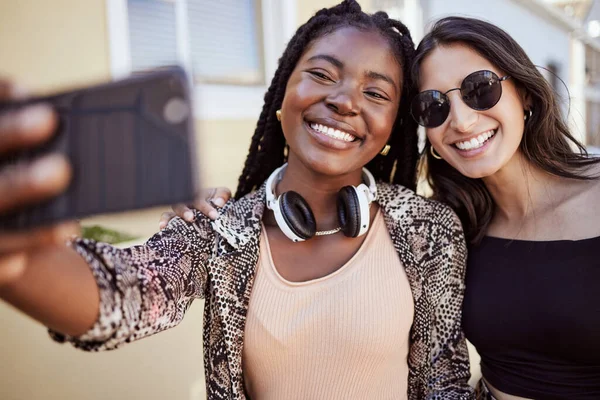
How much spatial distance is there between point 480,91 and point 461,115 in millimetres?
121

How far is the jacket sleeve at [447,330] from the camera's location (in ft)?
7.28

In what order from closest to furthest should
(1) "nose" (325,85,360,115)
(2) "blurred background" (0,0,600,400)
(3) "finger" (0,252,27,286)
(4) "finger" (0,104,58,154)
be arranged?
(4) "finger" (0,104,58,154) → (3) "finger" (0,252,27,286) → (1) "nose" (325,85,360,115) → (2) "blurred background" (0,0,600,400)

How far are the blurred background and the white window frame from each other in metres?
0.01

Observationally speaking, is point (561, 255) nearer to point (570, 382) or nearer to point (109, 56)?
point (570, 382)

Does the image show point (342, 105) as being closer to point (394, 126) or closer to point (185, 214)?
point (394, 126)

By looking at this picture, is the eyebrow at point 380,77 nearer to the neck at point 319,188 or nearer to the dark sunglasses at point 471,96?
the dark sunglasses at point 471,96

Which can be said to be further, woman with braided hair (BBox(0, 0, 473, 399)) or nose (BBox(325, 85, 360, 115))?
nose (BBox(325, 85, 360, 115))

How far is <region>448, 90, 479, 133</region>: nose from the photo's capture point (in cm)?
209

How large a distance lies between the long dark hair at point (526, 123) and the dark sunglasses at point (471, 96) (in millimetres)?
105

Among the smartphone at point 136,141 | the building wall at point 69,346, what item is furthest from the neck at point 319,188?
the smartphone at point 136,141

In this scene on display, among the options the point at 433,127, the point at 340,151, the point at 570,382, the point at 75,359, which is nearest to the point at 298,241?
the point at 340,151

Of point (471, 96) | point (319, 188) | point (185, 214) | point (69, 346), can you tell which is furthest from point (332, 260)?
point (69, 346)

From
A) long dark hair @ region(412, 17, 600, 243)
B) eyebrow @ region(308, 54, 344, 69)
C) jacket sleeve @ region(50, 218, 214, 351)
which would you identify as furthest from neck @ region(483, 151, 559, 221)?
jacket sleeve @ region(50, 218, 214, 351)

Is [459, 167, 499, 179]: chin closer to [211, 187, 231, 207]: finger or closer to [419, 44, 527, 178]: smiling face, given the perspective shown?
[419, 44, 527, 178]: smiling face
